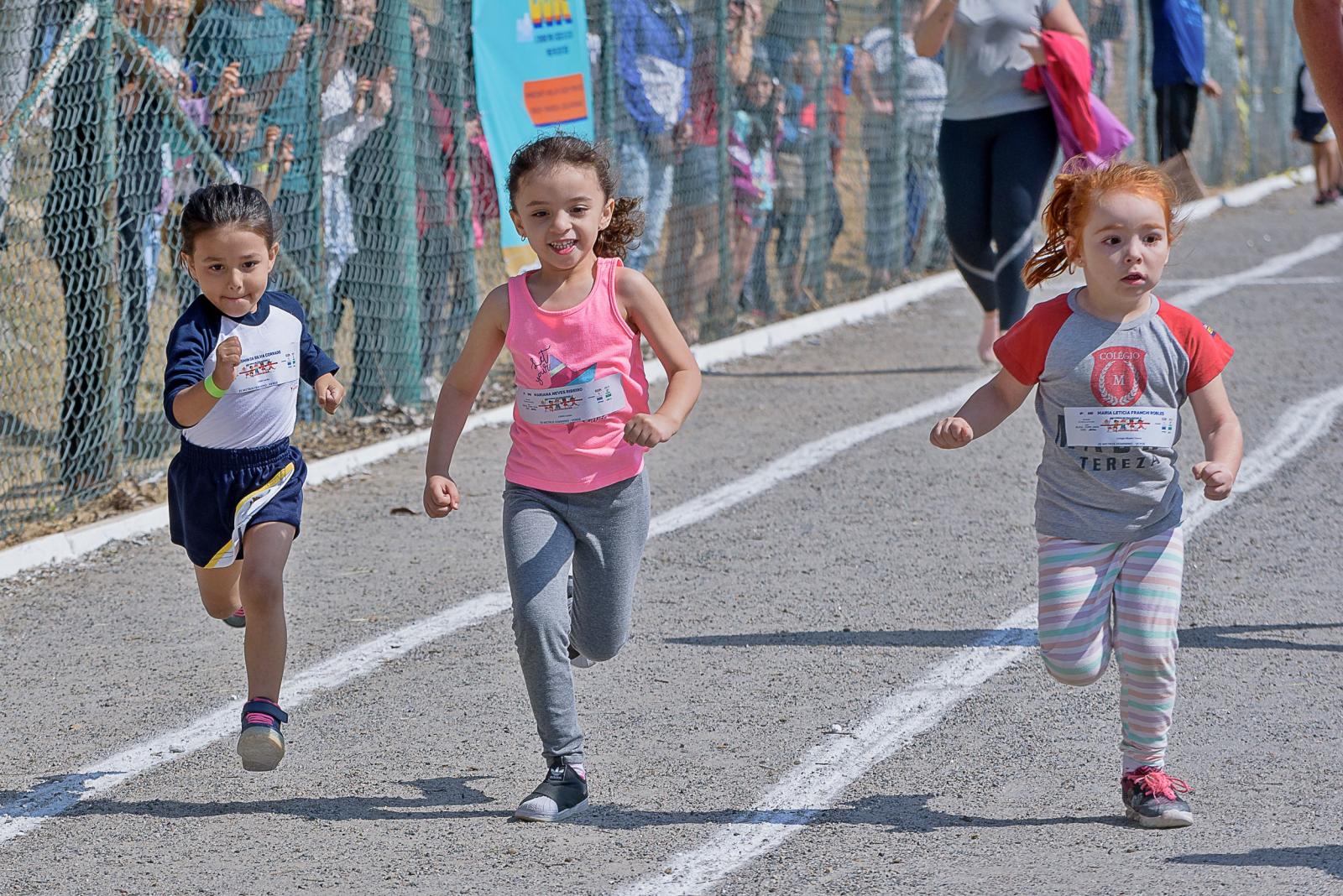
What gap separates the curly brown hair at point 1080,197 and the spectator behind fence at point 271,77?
4.31 metres

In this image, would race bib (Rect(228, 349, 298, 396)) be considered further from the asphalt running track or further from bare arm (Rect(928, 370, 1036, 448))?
bare arm (Rect(928, 370, 1036, 448))

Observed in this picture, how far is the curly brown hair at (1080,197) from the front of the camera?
157 inches

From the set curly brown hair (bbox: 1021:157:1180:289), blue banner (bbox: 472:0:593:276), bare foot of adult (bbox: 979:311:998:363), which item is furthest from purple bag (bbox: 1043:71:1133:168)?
curly brown hair (bbox: 1021:157:1180:289)

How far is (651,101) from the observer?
10328mm

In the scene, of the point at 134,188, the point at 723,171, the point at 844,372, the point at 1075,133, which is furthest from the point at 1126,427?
the point at 723,171

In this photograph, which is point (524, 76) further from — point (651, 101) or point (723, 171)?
point (723, 171)

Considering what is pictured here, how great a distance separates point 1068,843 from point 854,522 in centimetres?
302

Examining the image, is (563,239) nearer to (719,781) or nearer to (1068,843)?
(719,781)

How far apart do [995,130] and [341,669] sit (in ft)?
16.3

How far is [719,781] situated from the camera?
4.28m

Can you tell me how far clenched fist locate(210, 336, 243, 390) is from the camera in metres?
4.09

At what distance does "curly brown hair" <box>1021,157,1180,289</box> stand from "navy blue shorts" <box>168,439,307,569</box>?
1936 millimetres

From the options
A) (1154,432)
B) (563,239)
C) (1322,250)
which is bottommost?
(1322,250)

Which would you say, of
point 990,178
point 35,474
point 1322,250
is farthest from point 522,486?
point 1322,250
